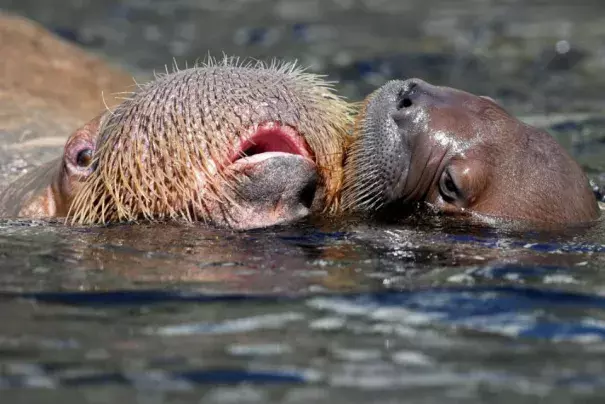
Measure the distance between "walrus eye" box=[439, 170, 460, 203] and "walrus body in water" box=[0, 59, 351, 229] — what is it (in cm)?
54

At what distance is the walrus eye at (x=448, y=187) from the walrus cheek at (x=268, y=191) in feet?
1.95

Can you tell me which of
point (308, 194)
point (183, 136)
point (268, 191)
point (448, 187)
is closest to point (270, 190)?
point (268, 191)

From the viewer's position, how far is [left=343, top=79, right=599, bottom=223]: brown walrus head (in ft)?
17.7

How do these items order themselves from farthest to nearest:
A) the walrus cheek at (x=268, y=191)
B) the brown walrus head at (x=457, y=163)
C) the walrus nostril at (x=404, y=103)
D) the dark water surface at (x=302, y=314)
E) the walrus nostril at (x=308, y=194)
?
the walrus nostril at (x=404, y=103)
the brown walrus head at (x=457, y=163)
the walrus nostril at (x=308, y=194)
the walrus cheek at (x=268, y=191)
the dark water surface at (x=302, y=314)

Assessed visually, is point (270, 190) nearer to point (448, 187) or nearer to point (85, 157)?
point (448, 187)

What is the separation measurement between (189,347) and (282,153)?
1.55 m

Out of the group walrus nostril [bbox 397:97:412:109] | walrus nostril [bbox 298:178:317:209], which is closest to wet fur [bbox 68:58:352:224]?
walrus nostril [bbox 298:178:317:209]

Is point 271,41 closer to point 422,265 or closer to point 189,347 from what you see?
point 422,265

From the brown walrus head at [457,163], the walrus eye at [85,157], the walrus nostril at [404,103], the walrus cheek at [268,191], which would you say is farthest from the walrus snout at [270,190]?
the walrus eye at [85,157]

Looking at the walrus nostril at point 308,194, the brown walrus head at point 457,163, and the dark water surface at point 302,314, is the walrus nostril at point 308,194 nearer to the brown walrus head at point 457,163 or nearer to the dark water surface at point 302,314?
the dark water surface at point 302,314

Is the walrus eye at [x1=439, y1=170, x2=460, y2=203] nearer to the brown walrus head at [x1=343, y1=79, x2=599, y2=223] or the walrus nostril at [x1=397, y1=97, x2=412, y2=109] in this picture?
the brown walrus head at [x1=343, y1=79, x2=599, y2=223]

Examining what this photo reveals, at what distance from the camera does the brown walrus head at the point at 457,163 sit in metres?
5.38

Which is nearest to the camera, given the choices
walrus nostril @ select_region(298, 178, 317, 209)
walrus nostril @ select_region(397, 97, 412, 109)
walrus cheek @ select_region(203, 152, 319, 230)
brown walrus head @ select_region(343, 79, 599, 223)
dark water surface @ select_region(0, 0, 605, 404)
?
dark water surface @ select_region(0, 0, 605, 404)

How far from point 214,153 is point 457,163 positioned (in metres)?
1.13
